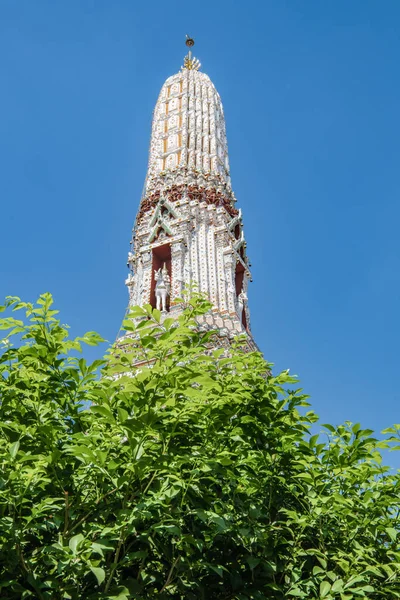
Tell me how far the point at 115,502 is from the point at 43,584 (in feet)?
2.85

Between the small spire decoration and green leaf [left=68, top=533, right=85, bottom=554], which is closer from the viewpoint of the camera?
green leaf [left=68, top=533, right=85, bottom=554]

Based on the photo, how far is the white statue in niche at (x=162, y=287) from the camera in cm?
2017

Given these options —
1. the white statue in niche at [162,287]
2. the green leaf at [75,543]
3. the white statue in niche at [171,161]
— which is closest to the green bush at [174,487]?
the green leaf at [75,543]

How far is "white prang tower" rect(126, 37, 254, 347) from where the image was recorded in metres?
20.5

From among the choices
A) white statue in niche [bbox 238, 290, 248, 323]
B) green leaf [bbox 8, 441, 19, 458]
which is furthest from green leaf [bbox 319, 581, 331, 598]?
white statue in niche [bbox 238, 290, 248, 323]

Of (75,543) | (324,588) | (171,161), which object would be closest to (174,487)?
(75,543)

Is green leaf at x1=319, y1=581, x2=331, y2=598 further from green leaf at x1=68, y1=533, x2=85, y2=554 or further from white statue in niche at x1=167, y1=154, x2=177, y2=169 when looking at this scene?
white statue in niche at x1=167, y1=154, x2=177, y2=169

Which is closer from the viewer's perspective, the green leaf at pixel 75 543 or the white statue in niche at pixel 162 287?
the green leaf at pixel 75 543

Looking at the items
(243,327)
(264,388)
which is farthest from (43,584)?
(243,327)

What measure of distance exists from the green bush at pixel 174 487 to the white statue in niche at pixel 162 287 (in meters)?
13.6

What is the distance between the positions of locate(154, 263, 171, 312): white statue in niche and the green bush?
1358cm

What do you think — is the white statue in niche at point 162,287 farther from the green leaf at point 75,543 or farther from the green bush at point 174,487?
the green leaf at point 75,543

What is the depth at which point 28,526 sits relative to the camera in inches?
204

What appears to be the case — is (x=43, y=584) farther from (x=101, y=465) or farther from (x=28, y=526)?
(x=101, y=465)
